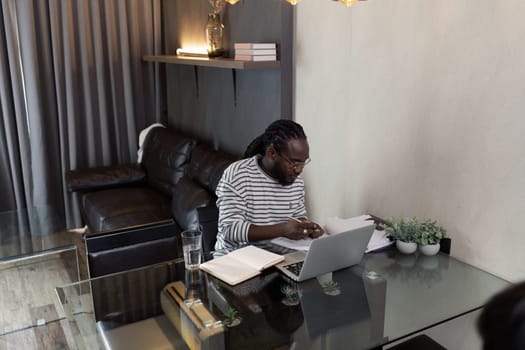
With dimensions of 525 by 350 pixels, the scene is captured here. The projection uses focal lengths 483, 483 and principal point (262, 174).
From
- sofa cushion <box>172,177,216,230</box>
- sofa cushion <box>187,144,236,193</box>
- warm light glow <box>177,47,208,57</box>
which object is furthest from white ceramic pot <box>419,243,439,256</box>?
warm light glow <box>177,47,208,57</box>

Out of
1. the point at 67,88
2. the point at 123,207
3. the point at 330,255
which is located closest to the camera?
the point at 330,255

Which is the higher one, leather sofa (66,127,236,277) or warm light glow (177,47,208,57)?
warm light glow (177,47,208,57)

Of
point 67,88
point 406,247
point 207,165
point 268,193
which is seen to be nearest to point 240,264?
point 268,193

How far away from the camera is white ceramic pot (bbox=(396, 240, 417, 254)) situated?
5.87ft

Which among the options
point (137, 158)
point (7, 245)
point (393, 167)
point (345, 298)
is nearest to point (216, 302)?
point (345, 298)

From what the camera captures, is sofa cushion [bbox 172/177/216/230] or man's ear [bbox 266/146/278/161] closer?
man's ear [bbox 266/146/278/161]

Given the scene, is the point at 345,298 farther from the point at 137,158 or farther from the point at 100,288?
the point at 137,158

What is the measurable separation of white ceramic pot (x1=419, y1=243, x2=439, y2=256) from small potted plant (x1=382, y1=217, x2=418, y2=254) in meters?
0.03

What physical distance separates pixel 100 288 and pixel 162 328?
1.24ft

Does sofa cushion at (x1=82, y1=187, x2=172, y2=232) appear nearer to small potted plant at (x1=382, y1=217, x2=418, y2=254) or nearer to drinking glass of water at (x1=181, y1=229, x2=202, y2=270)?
drinking glass of water at (x1=181, y1=229, x2=202, y2=270)

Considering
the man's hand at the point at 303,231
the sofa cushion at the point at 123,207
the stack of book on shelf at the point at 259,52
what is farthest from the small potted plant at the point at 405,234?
the sofa cushion at the point at 123,207

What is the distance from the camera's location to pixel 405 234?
5.91ft

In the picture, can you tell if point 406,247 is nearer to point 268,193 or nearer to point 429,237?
point 429,237

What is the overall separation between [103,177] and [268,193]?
217cm
